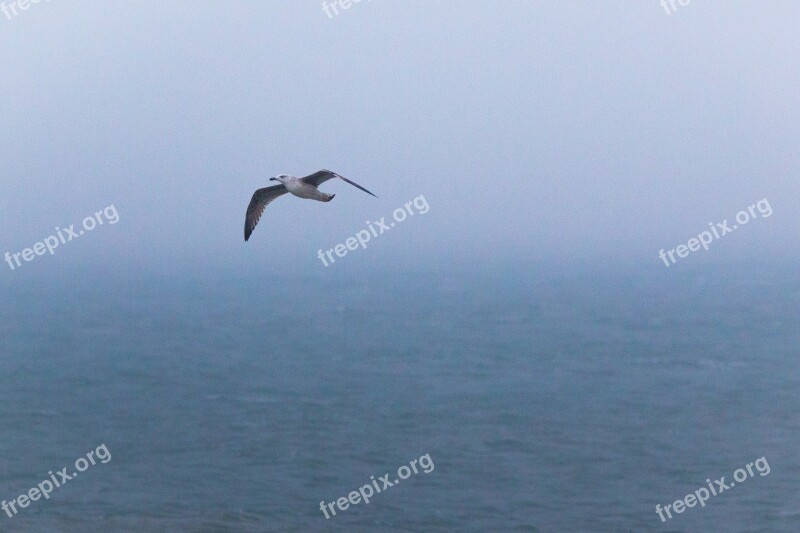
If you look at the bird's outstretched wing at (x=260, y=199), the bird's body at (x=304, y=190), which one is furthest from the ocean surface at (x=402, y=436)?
the bird's body at (x=304, y=190)

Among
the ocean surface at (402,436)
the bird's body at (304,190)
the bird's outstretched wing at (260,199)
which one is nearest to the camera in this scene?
the bird's body at (304,190)

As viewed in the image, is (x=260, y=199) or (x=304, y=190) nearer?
(x=304, y=190)

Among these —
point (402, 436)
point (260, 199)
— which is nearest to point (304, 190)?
point (260, 199)

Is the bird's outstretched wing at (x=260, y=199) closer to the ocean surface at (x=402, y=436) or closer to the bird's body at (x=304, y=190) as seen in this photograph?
the bird's body at (x=304, y=190)

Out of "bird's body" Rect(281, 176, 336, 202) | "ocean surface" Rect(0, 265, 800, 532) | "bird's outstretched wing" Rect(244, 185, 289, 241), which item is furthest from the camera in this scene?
"ocean surface" Rect(0, 265, 800, 532)

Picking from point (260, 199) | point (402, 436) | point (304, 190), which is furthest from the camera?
point (402, 436)

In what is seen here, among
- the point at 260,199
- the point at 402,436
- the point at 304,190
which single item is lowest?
the point at 402,436

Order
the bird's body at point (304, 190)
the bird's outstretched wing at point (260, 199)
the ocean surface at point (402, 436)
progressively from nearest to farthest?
the bird's body at point (304, 190), the bird's outstretched wing at point (260, 199), the ocean surface at point (402, 436)

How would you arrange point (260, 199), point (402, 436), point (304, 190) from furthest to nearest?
point (402, 436)
point (260, 199)
point (304, 190)

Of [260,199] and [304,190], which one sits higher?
[260,199]

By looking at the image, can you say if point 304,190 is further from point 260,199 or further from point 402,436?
point 402,436

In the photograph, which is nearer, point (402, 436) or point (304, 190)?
point (304, 190)

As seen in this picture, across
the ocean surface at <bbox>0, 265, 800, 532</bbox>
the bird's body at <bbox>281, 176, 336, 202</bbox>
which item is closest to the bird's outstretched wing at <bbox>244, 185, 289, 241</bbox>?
the bird's body at <bbox>281, 176, 336, 202</bbox>

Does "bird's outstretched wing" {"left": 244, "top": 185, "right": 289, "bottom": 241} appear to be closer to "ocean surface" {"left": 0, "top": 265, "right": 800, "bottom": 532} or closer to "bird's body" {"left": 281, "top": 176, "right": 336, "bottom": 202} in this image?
"bird's body" {"left": 281, "top": 176, "right": 336, "bottom": 202}
